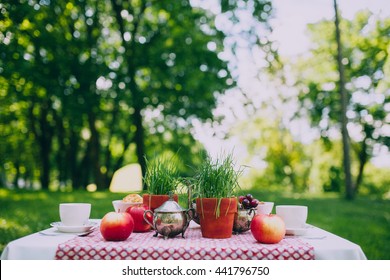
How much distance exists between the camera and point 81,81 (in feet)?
44.5

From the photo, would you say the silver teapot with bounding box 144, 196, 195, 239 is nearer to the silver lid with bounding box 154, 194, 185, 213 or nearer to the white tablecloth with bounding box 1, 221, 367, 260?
the silver lid with bounding box 154, 194, 185, 213

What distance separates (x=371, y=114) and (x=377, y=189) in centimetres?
1357

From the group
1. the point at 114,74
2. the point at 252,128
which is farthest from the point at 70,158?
the point at 252,128

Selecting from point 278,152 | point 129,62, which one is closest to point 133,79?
point 129,62

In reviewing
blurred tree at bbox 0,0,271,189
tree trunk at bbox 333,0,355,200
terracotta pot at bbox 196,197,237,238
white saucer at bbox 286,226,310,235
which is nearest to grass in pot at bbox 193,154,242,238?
terracotta pot at bbox 196,197,237,238

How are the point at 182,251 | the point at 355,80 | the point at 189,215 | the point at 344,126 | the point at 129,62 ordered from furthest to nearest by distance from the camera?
the point at 355,80 < the point at 344,126 < the point at 129,62 < the point at 189,215 < the point at 182,251

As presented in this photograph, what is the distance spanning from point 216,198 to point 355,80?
20.4 meters

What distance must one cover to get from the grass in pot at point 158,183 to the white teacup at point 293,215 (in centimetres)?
66

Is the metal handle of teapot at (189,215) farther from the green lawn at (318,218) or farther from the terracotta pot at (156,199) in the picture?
the green lawn at (318,218)

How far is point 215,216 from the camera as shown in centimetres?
243

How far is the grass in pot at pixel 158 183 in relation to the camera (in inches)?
105

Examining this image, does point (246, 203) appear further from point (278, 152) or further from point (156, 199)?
point (278, 152)

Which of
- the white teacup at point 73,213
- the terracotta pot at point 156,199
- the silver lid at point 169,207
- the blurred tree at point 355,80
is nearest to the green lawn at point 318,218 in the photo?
the white teacup at point 73,213

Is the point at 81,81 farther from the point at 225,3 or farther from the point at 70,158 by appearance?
the point at 70,158
